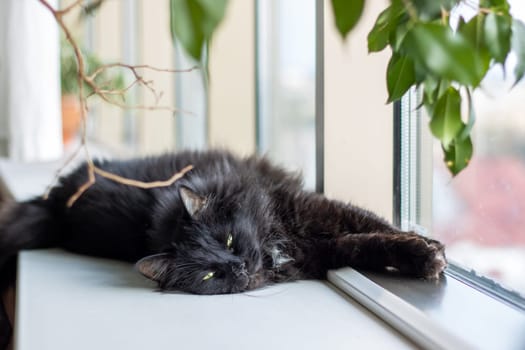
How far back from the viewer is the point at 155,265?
1.18 metres

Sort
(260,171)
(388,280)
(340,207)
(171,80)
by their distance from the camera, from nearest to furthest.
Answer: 1. (388,280)
2. (340,207)
3. (260,171)
4. (171,80)

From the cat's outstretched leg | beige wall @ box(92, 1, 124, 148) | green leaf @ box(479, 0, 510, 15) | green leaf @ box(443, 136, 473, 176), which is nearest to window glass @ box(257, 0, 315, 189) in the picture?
the cat's outstretched leg

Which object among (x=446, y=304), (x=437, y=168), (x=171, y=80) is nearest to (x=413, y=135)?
(x=437, y=168)

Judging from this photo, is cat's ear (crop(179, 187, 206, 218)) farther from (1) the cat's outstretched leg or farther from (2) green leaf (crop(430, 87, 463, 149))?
(2) green leaf (crop(430, 87, 463, 149))

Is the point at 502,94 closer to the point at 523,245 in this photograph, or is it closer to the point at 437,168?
the point at 437,168

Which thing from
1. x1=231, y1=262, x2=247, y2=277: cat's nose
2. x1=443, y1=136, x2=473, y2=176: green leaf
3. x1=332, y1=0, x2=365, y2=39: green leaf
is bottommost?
x1=231, y1=262, x2=247, y2=277: cat's nose

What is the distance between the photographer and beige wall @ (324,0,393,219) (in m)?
1.28

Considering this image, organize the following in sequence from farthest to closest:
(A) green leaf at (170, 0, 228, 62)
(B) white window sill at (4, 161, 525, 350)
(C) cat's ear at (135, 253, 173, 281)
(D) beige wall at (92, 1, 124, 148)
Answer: (D) beige wall at (92, 1, 124, 148)
(C) cat's ear at (135, 253, 173, 281)
(B) white window sill at (4, 161, 525, 350)
(A) green leaf at (170, 0, 228, 62)

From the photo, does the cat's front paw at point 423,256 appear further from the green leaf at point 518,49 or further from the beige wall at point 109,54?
the beige wall at point 109,54

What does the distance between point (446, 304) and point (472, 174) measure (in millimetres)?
363

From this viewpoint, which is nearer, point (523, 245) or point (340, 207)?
point (523, 245)

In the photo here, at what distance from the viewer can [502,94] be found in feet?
3.40

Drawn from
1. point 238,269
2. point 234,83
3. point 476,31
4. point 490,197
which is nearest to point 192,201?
point 238,269

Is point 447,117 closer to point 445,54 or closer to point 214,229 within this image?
point 445,54
